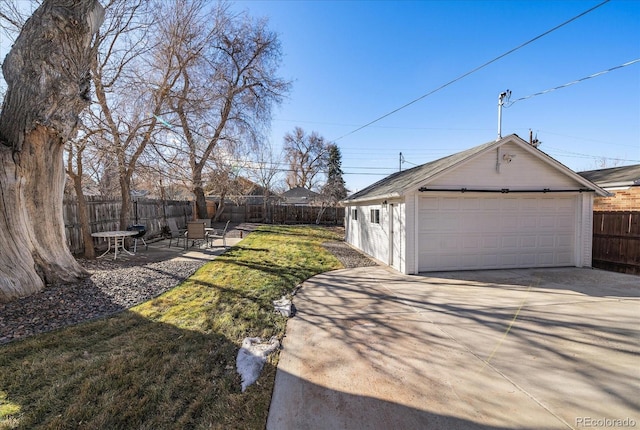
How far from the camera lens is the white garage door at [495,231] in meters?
7.04

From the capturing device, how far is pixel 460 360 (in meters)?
2.95

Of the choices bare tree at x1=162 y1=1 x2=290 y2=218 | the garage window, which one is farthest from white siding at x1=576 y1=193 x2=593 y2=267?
bare tree at x1=162 y1=1 x2=290 y2=218

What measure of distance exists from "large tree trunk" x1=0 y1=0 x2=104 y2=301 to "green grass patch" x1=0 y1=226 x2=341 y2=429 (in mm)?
2262

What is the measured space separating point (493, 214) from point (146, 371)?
26.6 feet

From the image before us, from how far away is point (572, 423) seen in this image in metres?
2.08

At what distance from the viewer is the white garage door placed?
704 centimetres

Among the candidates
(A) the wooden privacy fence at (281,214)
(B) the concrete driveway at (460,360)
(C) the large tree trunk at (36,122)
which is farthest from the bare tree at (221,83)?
(B) the concrete driveway at (460,360)

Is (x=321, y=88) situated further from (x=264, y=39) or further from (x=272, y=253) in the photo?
(x=272, y=253)

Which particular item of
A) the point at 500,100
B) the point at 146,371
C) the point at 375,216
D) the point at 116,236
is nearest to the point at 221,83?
the point at 116,236

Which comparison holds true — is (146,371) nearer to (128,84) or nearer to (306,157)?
(128,84)

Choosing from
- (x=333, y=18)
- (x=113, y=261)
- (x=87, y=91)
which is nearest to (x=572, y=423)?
(x=87, y=91)

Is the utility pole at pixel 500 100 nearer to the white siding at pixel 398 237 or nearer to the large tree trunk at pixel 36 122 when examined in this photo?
the white siding at pixel 398 237

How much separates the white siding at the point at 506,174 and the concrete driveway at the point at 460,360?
2.91 meters

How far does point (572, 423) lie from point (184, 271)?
6.98 meters
